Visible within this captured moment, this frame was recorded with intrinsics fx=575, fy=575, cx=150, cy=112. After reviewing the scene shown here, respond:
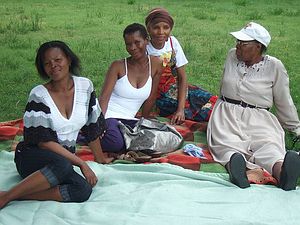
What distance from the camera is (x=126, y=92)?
484 centimetres

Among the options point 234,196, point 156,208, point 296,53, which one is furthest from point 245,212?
point 296,53

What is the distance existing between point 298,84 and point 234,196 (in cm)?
372

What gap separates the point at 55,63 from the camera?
3807mm

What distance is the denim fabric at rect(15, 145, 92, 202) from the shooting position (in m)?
3.59

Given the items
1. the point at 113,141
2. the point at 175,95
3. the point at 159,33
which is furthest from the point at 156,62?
the point at 113,141

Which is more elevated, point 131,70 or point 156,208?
point 131,70

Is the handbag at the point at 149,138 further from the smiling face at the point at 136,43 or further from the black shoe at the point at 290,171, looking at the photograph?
the black shoe at the point at 290,171

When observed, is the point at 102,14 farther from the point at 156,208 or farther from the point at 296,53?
the point at 156,208

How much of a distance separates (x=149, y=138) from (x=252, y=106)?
35.8 inches

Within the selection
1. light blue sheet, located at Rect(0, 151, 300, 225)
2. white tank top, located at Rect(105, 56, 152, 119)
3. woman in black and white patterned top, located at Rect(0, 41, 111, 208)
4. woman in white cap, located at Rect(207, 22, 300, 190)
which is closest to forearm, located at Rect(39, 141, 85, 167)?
woman in black and white patterned top, located at Rect(0, 41, 111, 208)

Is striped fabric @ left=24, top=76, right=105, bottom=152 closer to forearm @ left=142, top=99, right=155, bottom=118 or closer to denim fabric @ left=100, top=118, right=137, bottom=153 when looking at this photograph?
denim fabric @ left=100, top=118, right=137, bottom=153

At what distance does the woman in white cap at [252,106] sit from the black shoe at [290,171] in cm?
35

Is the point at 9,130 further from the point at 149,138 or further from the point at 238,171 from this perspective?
the point at 238,171

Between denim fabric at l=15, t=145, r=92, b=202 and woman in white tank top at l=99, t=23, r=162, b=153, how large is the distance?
98cm
